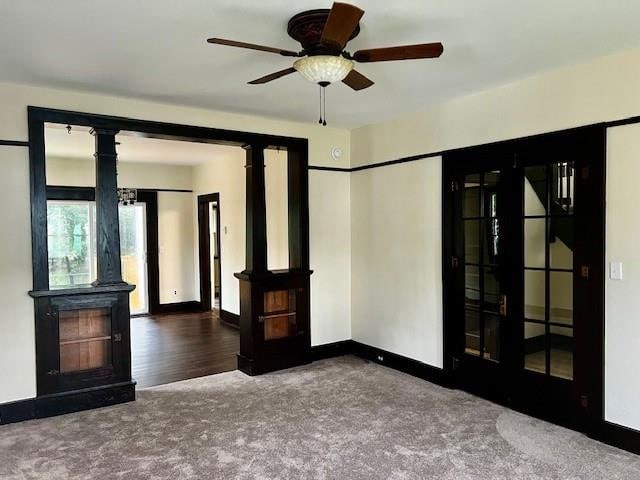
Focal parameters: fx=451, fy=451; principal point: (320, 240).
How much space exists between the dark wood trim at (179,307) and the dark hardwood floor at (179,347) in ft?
0.63

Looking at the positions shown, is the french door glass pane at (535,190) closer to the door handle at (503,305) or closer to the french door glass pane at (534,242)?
the french door glass pane at (534,242)

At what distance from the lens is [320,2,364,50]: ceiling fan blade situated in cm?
192

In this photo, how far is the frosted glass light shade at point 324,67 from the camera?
Result: 7.75 feet

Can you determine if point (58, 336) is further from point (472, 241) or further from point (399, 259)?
point (472, 241)

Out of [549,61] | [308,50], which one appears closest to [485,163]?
[549,61]

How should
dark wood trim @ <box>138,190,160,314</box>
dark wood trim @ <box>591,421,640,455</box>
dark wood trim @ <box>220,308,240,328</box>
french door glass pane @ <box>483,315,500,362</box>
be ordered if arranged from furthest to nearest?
dark wood trim @ <box>138,190,160,314</box>, dark wood trim @ <box>220,308,240,328</box>, french door glass pane @ <box>483,315,500,362</box>, dark wood trim @ <box>591,421,640,455</box>

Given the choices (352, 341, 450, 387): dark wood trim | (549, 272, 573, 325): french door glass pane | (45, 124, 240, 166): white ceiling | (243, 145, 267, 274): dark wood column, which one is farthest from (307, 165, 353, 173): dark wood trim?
(549, 272, 573, 325): french door glass pane

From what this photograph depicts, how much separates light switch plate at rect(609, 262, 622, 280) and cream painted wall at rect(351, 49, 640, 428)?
0.14 ft

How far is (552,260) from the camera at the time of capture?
341cm

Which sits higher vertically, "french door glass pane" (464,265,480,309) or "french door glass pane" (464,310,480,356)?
"french door glass pane" (464,265,480,309)

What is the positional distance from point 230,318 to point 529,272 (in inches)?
181

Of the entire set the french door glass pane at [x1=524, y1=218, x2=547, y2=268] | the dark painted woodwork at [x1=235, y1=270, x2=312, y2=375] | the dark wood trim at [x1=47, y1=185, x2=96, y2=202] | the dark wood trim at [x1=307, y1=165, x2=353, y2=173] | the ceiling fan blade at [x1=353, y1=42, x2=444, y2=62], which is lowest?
the dark painted woodwork at [x1=235, y1=270, x2=312, y2=375]

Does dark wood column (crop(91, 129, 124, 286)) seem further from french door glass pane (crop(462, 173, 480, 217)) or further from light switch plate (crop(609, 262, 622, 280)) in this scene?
light switch plate (crop(609, 262, 622, 280))

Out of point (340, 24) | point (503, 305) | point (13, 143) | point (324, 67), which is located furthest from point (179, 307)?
point (340, 24)
